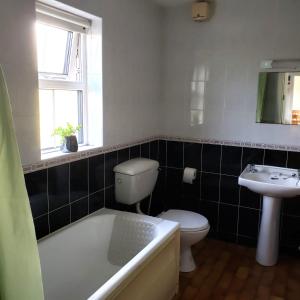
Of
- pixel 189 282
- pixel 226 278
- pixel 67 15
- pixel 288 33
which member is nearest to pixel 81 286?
pixel 189 282

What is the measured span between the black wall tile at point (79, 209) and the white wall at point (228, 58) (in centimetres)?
133

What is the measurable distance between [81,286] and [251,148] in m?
1.90

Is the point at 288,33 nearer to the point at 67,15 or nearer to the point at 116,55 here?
the point at 116,55

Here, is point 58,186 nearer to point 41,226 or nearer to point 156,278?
point 41,226

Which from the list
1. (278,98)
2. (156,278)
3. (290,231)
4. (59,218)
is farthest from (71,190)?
(290,231)

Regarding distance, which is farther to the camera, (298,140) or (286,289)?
(298,140)

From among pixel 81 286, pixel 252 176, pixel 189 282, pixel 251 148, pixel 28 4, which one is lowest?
pixel 189 282

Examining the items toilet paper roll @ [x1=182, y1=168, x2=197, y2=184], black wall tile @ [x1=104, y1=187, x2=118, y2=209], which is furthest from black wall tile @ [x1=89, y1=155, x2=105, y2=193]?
toilet paper roll @ [x1=182, y1=168, x2=197, y2=184]

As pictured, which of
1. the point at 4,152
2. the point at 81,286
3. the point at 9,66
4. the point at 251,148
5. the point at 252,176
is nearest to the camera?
the point at 4,152

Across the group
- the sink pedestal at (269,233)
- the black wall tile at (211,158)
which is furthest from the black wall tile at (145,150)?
the sink pedestal at (269,233)

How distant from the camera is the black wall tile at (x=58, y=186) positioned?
82.4 inches

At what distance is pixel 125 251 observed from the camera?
2436mm

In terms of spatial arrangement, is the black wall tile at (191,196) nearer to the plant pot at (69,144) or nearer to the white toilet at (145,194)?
the white toilet at (145,194)

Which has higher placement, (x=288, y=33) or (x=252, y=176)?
(x=288, y=33)
